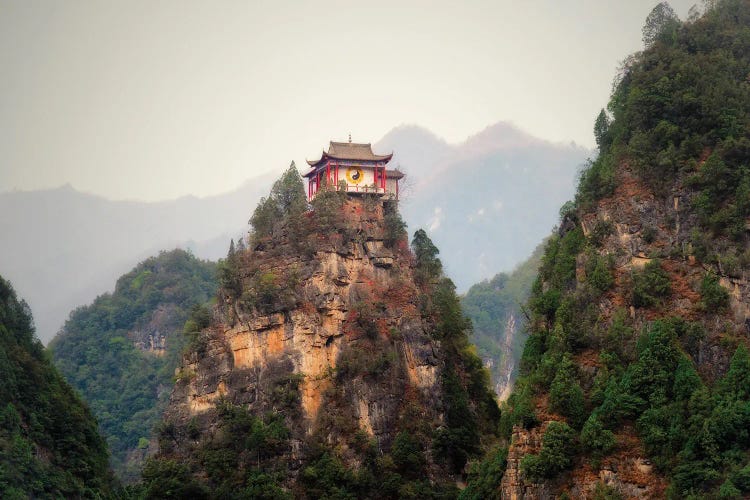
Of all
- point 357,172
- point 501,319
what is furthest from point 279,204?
point 501,319

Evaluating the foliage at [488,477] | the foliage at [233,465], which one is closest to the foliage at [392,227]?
the foliage at [233,465]

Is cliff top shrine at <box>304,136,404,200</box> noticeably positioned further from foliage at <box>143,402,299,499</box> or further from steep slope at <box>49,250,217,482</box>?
steep slope at <box>49,250,217,482</box>

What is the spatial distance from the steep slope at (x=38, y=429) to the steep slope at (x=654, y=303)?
613 inches

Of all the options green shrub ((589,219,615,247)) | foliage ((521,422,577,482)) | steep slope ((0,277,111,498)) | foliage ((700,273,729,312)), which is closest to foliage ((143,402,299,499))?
steep slope ((0,277,111,498))

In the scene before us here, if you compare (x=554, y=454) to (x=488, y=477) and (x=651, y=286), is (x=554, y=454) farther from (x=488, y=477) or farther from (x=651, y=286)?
(x=651, y=286)

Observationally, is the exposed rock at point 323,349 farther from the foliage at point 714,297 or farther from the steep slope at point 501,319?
the steep slope at point 501,319

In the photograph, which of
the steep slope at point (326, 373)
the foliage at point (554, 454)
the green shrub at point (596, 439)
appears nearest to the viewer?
the green shrub at point (596, 439)

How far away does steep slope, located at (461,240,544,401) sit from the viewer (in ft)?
254

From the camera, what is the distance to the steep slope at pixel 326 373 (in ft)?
135

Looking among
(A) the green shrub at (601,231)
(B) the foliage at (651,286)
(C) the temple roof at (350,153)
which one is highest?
(C) the temple roof at (350,153)

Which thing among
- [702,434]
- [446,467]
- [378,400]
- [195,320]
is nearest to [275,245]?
[195,320]

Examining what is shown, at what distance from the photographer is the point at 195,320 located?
45312mm

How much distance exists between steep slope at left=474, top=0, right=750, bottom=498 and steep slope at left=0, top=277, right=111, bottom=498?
15.6 metres

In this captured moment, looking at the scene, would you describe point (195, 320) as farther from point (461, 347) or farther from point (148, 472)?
point (461, 347)
